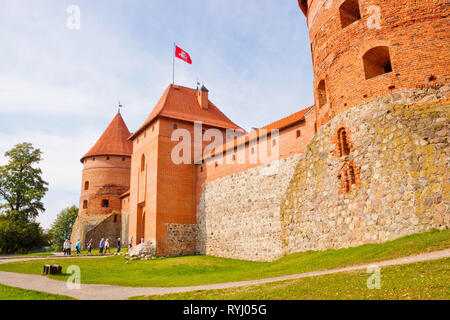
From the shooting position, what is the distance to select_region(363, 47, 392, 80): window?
35.8ft

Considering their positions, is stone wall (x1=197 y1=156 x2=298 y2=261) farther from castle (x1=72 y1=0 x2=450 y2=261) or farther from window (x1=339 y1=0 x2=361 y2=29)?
window (x1=339 y1=0 x2=361 y2=29)

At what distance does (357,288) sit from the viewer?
536 cm

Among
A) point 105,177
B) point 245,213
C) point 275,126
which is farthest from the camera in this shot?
point 105,177

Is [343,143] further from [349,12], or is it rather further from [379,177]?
[349,12]

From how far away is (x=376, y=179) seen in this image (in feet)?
31.4

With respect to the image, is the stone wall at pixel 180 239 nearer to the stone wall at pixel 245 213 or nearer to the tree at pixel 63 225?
the stone wall at pixel 245 213

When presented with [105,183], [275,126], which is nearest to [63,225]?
[105,183]

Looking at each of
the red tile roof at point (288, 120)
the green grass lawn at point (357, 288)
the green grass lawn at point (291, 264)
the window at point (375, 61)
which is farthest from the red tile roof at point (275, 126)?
the green grass lawn at point (357, 288)

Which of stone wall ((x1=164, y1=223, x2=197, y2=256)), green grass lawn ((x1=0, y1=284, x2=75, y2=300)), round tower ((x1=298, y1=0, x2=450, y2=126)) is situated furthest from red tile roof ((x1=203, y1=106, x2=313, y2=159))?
green grass lawn ((x1=0, y1=284, x2=75, y2=300))

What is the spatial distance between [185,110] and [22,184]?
14307 millimetres

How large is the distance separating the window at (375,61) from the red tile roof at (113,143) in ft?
86.8
